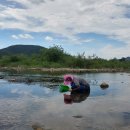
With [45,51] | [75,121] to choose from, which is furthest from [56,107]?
[45,51]

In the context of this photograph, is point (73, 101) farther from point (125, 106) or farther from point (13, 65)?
point (13, 65)

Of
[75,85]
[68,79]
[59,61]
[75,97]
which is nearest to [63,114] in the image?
[75,97]

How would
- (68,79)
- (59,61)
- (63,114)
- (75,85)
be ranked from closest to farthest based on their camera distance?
1. (63,114)
2. (75,85)
3. (68,79)
4. (59,61)

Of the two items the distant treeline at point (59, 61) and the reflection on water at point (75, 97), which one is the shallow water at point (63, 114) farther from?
the distant treeline at point (59, 61)

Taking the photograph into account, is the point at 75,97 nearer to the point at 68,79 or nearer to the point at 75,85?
the point at 75,85

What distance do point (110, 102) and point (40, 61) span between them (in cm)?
9473

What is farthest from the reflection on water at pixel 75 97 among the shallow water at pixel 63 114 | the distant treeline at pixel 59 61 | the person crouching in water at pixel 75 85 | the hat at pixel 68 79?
the distant treeline at pixel 59 61

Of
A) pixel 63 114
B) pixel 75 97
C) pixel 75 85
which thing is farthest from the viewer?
pixel 75 85

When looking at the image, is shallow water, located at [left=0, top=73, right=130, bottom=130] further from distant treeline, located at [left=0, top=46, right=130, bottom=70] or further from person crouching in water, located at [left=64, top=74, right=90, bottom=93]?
distant treeline, located at [left=0, top=46, right=130, bottom=70]

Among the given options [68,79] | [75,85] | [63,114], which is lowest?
[63,114]

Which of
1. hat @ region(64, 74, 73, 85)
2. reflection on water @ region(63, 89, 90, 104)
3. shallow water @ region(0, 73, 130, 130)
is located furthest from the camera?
hat @ region(64, 74, 73, 85)

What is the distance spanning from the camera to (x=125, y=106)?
96.5 ft

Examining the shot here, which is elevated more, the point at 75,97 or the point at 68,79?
the point at 68,79

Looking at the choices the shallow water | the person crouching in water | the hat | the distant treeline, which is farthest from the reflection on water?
the distant treeline
